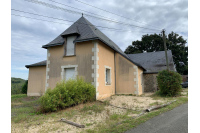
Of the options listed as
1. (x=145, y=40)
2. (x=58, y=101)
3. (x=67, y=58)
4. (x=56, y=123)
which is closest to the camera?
(x=56, y=123)

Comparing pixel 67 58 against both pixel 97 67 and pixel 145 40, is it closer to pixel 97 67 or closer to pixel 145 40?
pixel 97 67

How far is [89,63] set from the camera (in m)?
8.93

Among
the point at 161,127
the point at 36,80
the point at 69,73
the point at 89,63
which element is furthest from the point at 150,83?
the point at 36,80

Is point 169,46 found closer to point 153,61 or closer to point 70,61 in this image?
point 153,61

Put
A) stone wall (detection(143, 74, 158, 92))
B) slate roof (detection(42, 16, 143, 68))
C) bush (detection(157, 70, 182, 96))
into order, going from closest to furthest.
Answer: slate roof (detection(42, 16, 143, 68)), bush (detection(157, 70, 182, 96)), stone wall (detection(143, 74, 158, 92))

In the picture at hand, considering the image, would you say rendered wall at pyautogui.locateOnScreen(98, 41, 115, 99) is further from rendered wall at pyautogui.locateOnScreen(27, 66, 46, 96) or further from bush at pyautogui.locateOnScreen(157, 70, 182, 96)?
rendered wall at pyautogui.locateOnScreen(27, 66, 46, 96)

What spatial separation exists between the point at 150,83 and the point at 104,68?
8080 mm

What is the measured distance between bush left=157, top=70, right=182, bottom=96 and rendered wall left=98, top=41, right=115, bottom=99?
4023 mm

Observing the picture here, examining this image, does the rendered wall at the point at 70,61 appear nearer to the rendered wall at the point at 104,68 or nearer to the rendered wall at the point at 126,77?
the rendered wall at the point at 104,68

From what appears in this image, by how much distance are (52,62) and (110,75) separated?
454 cm

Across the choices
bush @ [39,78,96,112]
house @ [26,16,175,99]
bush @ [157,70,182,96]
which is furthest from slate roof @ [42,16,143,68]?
bush @ [157,70,182,96]

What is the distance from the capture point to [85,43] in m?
9.32

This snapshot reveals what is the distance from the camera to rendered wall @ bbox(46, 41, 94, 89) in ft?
29.5

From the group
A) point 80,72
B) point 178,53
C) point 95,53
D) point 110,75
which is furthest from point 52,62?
point 178,53
